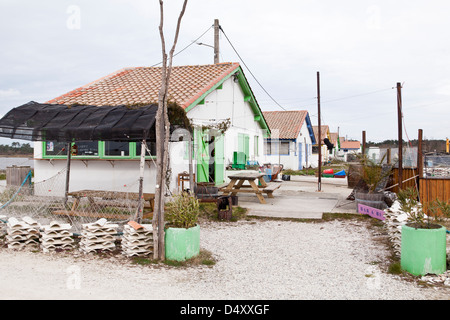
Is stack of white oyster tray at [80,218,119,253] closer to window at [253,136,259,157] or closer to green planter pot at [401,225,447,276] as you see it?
green planter pot at [401,225,447,276]

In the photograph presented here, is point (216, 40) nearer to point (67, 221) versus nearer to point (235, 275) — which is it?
point (67, 221)

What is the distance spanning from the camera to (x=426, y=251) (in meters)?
4.75

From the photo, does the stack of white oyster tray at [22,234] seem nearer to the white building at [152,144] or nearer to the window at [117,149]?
the white building at [152,144]

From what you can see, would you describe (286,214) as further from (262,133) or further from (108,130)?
(262,133)

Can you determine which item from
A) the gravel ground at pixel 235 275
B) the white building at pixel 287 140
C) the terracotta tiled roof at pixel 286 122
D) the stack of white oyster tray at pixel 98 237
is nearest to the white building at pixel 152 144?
the stack of white oyster tray at pixel 98 237

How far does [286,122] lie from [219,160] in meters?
15.0

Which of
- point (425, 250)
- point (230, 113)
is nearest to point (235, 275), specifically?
point (425, 250)

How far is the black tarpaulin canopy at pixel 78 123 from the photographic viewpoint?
6984 millimetres

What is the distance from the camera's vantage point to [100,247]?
19.2 ft

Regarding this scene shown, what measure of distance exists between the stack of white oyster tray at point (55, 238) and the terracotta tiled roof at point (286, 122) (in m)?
21.0

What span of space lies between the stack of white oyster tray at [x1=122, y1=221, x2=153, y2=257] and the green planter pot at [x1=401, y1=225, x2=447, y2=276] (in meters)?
3.49

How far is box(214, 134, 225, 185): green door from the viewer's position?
1351 cm

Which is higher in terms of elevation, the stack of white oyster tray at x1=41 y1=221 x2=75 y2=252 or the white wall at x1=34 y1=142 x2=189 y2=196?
the white wall at x1=34 y1=142 x2=189 y2=196

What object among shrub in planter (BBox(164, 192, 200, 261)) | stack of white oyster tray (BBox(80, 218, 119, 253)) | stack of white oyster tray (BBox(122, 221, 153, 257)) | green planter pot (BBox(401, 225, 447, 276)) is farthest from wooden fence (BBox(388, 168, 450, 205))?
stack of white oyster tray (BBox(80, 218, 119, 253))
